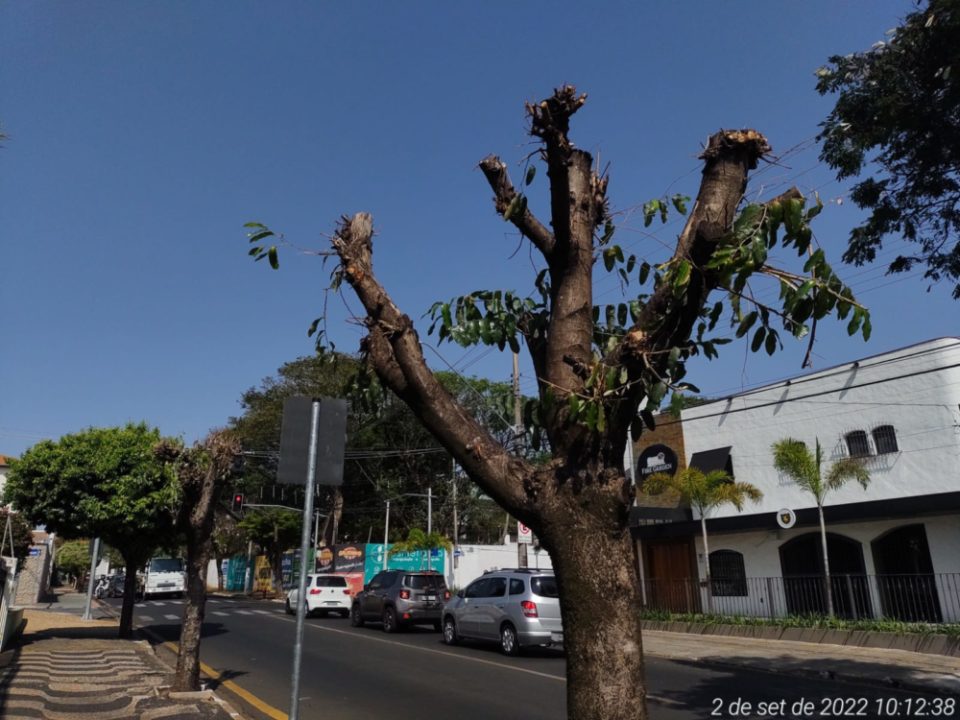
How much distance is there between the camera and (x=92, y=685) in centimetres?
1023

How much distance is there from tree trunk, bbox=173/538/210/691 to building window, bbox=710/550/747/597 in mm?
15923

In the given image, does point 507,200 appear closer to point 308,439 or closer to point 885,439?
point 308,439

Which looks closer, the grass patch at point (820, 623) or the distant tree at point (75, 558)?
the grass patch at point (820, 623)

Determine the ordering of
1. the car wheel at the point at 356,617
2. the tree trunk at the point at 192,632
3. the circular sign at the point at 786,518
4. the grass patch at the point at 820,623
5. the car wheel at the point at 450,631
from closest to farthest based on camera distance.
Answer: the tree trunk at the point at 192,632 → the grass patch at the point at 820,623 → the car wheel at the point at 450,631 → the circular sign at the point at 786,518 → the car wheel at the point at 356,617

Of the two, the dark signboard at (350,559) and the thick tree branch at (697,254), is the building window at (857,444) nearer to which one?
the thick tree branch at (697,254)

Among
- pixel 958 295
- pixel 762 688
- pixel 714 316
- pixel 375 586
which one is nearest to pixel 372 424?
pixel 375 586

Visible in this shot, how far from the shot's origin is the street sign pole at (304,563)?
5387 millimetres

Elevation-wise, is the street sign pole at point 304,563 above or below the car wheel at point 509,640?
above

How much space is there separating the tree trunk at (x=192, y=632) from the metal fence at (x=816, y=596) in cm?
1469

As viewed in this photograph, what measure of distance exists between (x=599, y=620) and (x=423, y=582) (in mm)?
18568

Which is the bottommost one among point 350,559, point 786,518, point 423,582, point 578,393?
point 423,582

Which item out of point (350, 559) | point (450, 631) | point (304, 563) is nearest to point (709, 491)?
point (450, 631)

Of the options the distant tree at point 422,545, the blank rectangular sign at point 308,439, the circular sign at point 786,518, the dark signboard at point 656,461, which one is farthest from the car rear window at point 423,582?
the blank rectangular sign at point 308,439

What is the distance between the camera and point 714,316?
4211 mm
